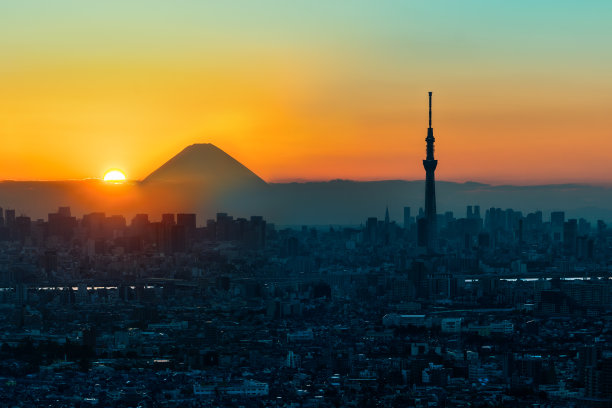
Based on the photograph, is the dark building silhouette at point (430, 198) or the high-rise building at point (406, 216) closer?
the dark building silhouette at point (430, 198)

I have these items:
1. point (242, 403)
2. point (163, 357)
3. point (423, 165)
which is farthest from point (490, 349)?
point (423, 165)

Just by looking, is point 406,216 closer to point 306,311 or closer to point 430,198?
point 430,198

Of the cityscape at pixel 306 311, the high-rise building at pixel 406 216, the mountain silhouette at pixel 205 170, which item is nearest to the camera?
the cityscape at pixel 306 311

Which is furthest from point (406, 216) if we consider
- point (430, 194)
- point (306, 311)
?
point (306, 311)

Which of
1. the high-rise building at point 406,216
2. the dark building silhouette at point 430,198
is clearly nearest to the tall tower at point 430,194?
the dark building silhouette at point 430,198

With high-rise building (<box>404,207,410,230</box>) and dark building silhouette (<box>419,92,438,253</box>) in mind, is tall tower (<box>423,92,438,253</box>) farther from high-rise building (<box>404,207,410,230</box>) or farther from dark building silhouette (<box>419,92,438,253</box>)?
high-rise building (<box>404,207,410,230</box>)

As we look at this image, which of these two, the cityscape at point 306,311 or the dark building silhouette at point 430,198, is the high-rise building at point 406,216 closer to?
the cityscape at point 306,311
